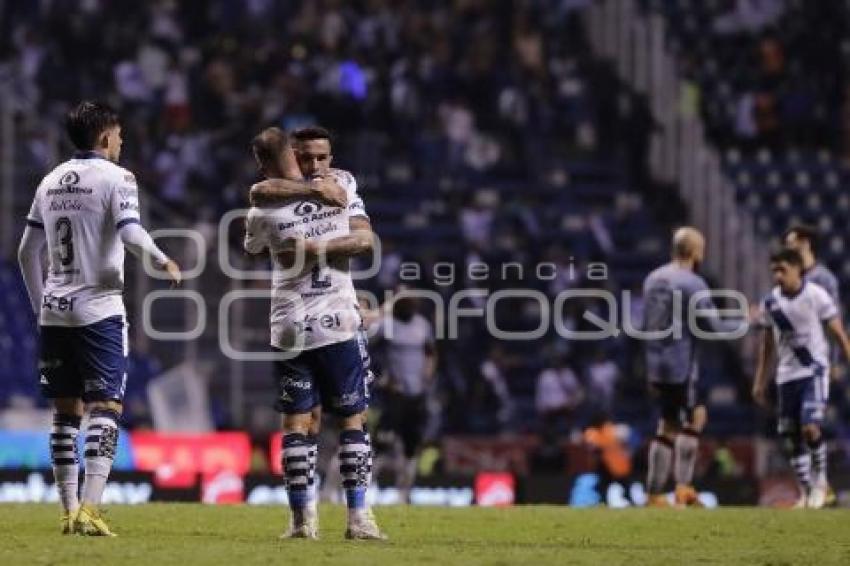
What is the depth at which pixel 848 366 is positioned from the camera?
32.6m

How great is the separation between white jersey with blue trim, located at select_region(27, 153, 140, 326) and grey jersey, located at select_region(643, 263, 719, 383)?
782 centimetres

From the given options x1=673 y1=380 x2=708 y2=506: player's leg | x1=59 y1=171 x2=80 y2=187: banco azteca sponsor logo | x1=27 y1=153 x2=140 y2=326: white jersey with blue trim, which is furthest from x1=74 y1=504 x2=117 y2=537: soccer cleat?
x1=673 y1=380 x2=708 y2=506: player's leg

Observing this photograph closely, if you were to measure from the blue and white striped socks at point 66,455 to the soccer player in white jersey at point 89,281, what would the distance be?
0.21 feet

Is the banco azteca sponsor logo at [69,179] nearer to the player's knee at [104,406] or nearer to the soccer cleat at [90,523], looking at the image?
the player's knee at [104,406]

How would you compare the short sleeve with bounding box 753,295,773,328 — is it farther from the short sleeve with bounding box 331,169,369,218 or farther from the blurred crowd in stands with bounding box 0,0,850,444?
the blurred crowd in stands with bounding box 0,0,850,444

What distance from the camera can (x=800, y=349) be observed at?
21.0 m

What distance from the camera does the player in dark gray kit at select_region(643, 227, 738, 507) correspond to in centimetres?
2050

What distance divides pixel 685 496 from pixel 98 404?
8802 mm

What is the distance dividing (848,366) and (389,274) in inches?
277

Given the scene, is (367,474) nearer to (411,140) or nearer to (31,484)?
(31,484)

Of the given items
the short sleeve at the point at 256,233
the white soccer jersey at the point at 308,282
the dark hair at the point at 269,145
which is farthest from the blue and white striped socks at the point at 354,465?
the dark hair at the point at 269,145

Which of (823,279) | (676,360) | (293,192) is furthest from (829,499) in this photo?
(293,192)

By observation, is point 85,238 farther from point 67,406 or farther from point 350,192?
point 350,192

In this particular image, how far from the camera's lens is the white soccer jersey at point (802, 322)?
20.9 m
